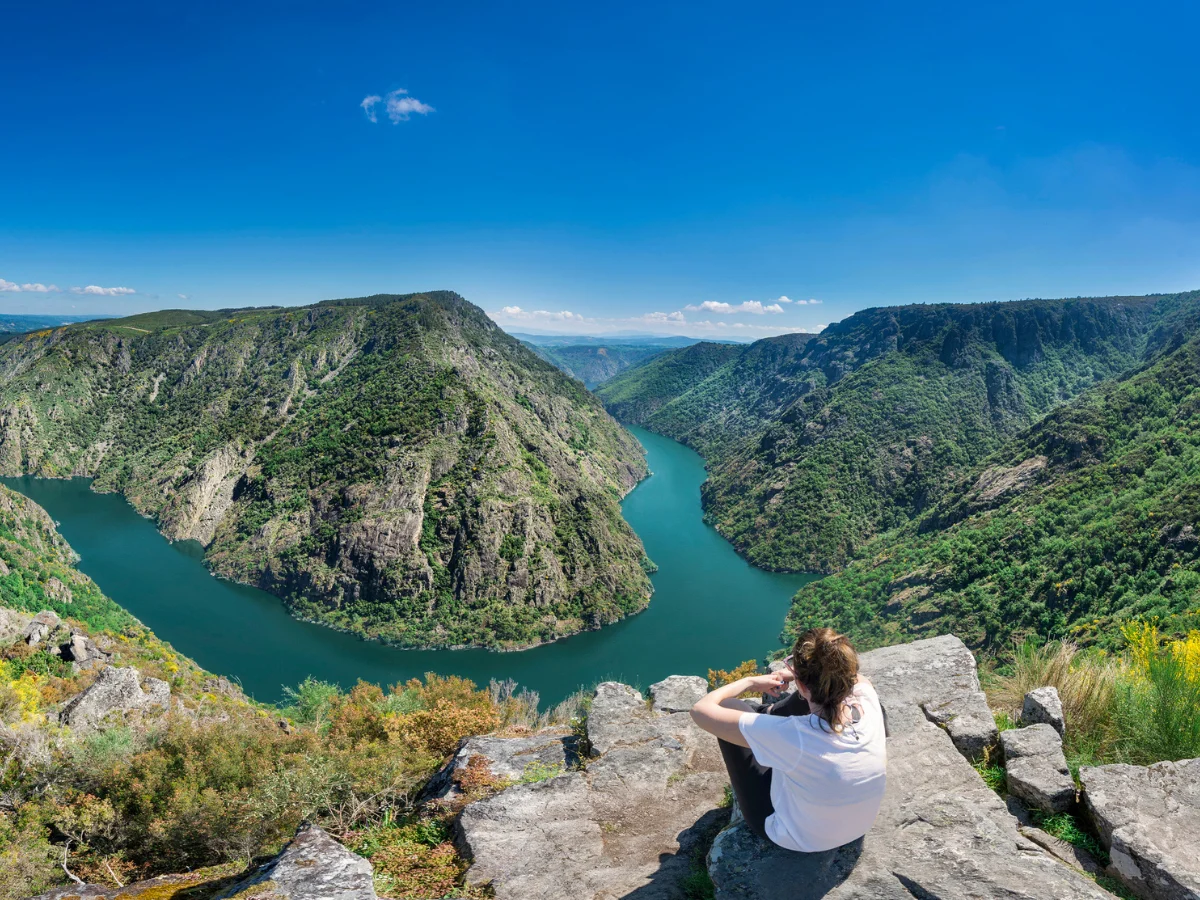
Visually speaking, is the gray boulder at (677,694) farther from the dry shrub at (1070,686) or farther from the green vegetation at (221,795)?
the dry shrub at (1070,686)

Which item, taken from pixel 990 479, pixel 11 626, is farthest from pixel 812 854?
pixel 990 479

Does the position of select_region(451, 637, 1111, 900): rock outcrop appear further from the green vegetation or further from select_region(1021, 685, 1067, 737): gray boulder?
the green vegetation

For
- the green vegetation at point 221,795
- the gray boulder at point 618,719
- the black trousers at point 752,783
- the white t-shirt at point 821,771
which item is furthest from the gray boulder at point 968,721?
the green vegetation at point 221,795

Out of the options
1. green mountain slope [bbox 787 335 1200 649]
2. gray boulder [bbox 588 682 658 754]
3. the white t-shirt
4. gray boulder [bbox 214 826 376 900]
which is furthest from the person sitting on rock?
green mountain slope [bbox 787 335 1200 649]

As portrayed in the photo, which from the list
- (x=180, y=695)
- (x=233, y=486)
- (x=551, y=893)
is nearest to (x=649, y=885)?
(x=551, y=893)

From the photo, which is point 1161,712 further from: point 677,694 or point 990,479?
point 990,479

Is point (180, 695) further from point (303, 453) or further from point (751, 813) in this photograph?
point (303, 453)
